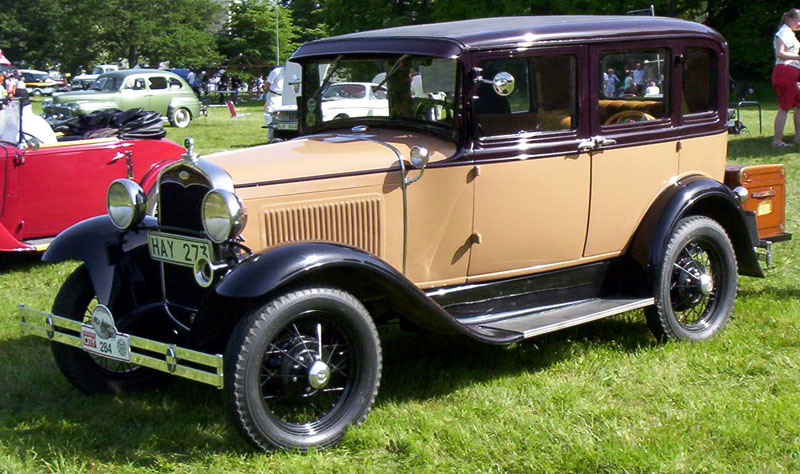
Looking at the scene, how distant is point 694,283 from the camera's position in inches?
201

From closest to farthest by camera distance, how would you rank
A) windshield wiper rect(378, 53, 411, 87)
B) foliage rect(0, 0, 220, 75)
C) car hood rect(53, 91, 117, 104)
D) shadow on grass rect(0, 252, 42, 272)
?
windshield wiper rect(378, 53, 411, 87), shadow on grass rect(0, 252, 42, 272), car hood rect(53, 91, 117, 104), foliage rect(0, 0, 220, 75)

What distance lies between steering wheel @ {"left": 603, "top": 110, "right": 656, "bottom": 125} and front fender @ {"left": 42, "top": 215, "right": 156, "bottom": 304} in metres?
2.53

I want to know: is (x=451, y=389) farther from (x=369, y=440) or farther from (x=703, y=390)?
(x=703, y=390)

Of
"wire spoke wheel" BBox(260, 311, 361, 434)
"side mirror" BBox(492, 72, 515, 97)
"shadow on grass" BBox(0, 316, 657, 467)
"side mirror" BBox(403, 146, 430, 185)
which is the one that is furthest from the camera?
"side mirror" BBox(492, 72, 515, 97)

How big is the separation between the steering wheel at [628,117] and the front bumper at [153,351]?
8.50 feet

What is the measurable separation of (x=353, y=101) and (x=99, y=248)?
1.61m

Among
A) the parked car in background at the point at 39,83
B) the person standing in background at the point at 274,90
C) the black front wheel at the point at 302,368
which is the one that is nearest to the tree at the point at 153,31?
the parked car in background at the point at 39,83

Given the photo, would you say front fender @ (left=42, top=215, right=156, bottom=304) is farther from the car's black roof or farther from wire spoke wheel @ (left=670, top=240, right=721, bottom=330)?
wire spoke wheel @ (left=670, top=240, right=721, bottom=330)

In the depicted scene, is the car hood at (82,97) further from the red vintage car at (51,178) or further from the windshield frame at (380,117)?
the windshield frame at (380,117)

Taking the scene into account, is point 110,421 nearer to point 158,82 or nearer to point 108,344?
point 108,344

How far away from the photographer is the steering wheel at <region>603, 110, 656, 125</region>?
194 inches

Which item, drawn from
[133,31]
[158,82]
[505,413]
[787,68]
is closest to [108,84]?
[158,82]

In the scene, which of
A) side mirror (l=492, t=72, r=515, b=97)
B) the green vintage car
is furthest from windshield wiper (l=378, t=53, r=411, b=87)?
the green vintage car

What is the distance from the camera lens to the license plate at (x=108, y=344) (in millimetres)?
3734
